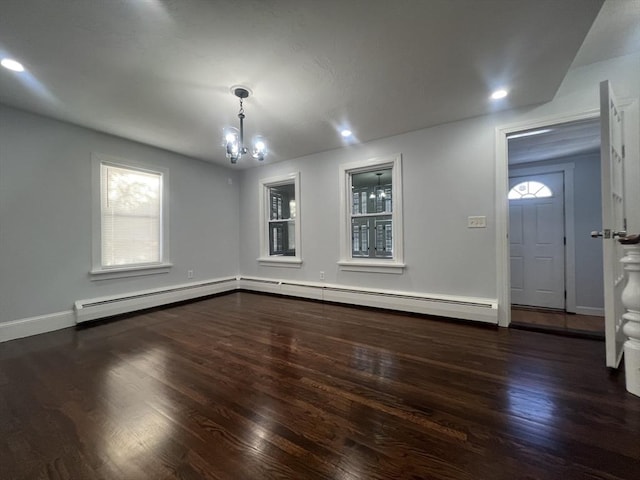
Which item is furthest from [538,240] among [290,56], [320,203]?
[290,56]

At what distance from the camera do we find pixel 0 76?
2.23m

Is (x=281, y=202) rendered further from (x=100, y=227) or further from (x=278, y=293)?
(x=100, y=227)

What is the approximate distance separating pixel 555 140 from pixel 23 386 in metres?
5.95

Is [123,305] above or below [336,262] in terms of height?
below

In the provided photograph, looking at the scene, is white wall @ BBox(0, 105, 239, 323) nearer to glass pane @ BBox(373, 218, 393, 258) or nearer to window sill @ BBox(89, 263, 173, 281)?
window sill @ BBox(89, 263, 173, 281)

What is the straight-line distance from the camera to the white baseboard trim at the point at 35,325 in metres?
2.73

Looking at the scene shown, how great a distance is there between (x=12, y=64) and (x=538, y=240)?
659cm

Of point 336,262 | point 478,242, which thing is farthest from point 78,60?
point 478,242

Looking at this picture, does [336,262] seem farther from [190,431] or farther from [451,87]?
[190,431]

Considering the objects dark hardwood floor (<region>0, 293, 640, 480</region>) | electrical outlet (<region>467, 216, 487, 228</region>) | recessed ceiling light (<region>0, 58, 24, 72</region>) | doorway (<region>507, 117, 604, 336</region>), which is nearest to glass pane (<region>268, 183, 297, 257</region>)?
dark hardwood floor (<region>0, 293, 640, 480</region>)

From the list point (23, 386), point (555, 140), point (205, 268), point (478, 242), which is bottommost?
point (23, 386)

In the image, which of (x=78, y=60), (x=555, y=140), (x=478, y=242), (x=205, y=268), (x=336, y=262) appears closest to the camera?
(x=78, y=60)

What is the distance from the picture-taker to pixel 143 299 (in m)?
3.81

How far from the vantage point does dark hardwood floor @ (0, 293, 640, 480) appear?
117cm
